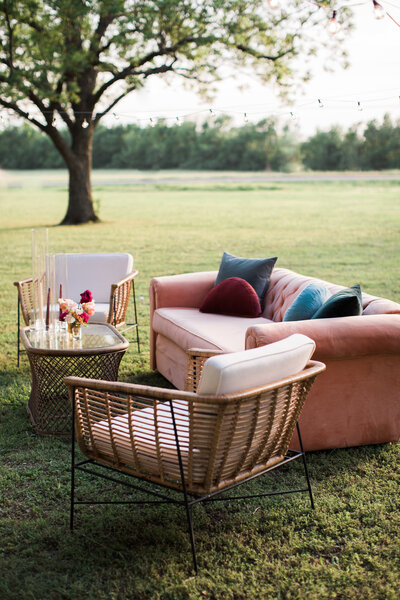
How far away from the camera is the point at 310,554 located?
2275 mm

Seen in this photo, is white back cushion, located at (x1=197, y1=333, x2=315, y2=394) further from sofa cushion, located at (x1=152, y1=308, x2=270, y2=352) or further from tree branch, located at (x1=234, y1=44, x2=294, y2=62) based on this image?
tree branch, located at (x1=234, y1=44, x2=294, y2=62)

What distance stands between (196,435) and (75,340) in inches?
69.7

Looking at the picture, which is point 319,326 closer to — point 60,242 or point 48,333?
point 48,333

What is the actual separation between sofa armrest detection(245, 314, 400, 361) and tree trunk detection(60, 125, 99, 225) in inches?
511

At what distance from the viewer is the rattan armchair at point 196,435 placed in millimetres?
2084

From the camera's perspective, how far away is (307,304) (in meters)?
3.41

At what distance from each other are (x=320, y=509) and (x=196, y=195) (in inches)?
928

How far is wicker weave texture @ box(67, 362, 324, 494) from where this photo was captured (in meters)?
2.08

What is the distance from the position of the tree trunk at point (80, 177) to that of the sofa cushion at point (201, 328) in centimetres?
1141

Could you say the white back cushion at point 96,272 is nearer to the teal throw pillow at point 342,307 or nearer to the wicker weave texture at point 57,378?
the wicker weave texture at point 57,378

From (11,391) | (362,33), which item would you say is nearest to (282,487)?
(11,391)

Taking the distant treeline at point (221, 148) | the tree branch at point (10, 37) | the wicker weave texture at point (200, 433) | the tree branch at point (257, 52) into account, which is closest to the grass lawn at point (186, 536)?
the wicker weave texture at point (200, 433)

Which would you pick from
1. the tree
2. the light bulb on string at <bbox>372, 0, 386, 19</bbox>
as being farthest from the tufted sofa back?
the tree

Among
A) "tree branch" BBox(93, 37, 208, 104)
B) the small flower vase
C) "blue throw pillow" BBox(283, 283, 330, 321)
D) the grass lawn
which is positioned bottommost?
the grass lawn
